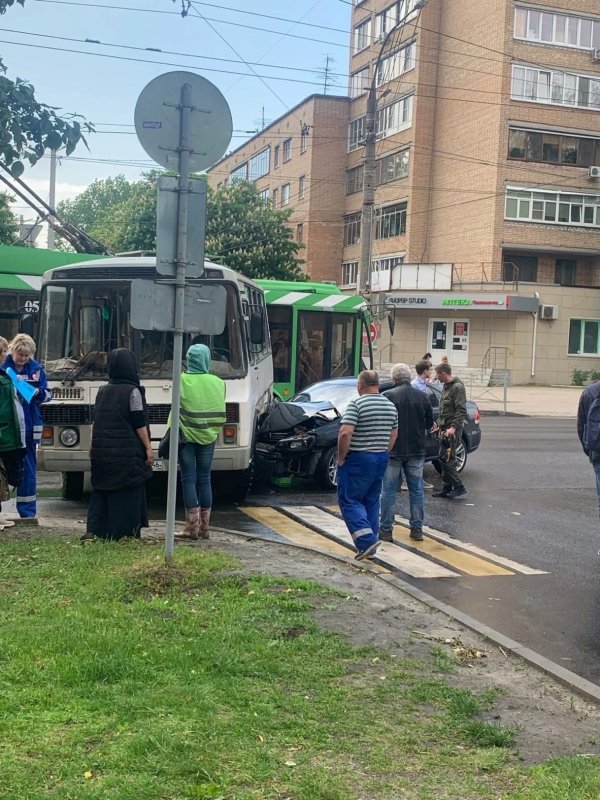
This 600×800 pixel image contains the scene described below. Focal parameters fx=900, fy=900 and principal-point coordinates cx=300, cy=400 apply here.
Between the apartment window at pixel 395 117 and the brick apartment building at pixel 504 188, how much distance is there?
23.2 inches

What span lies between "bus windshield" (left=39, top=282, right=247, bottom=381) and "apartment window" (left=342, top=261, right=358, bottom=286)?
44.0m

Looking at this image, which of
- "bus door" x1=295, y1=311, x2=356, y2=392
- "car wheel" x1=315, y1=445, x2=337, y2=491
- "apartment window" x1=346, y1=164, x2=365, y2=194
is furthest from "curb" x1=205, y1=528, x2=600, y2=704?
"apartment window" x1=346, y1=164, x2=365, y2=194

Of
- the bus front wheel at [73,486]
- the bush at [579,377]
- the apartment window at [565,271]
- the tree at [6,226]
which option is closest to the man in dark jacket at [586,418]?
the bus front wheel at [73,486]

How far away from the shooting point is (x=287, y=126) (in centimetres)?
5841

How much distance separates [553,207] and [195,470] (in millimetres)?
37578

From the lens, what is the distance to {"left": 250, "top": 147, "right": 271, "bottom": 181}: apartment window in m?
63.2

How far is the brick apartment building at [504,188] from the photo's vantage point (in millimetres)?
41281

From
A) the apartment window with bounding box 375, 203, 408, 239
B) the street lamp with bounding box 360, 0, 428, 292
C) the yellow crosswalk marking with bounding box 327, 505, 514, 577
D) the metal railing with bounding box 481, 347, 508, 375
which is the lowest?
the yellow crosswalk marking with bounding box 327, 505, 514, 577

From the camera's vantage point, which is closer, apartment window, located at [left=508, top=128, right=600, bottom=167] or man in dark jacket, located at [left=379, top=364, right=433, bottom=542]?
man in dark jacket, located at [left=379, top=364, right=433, bottom=542]

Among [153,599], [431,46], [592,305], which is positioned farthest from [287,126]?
[153,599]

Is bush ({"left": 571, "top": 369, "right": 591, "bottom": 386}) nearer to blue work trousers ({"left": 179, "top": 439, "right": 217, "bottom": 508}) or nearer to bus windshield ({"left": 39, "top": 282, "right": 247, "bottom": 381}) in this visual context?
bus windshield ({"left": 39, "top": 282, "right": 247, "bottom": 381})

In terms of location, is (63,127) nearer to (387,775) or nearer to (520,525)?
(387,775)

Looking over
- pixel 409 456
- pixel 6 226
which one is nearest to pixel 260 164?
pixel 6 226

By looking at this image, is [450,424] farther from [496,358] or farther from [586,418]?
[496,358]
